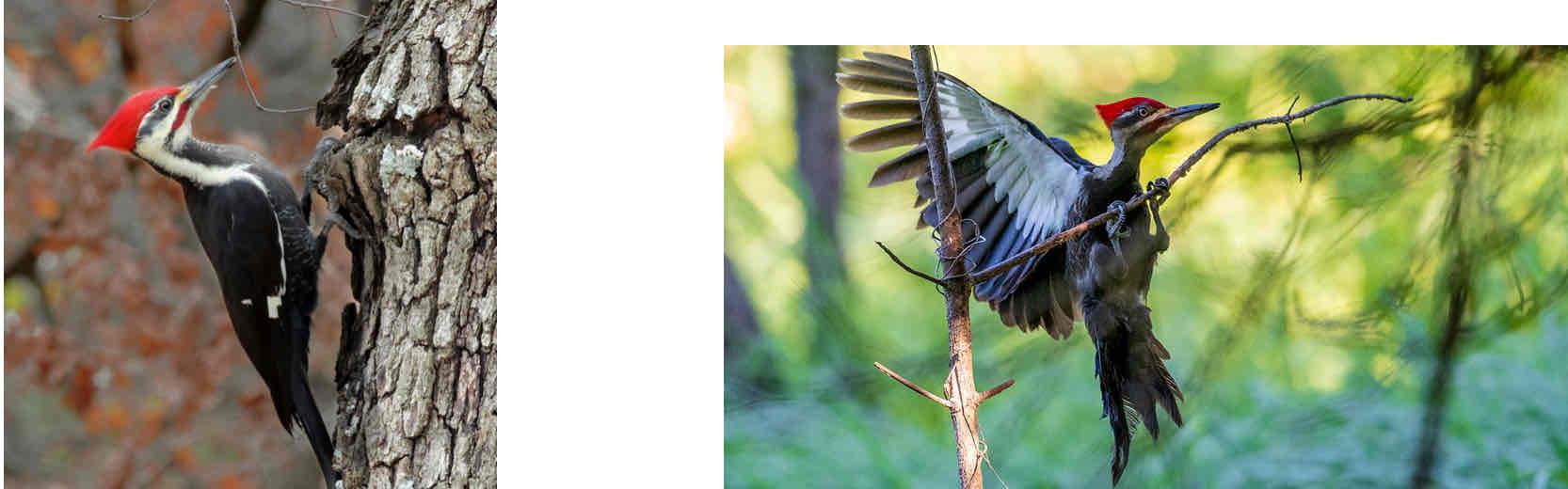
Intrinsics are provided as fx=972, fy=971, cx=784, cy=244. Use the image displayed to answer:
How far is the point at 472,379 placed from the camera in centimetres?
140

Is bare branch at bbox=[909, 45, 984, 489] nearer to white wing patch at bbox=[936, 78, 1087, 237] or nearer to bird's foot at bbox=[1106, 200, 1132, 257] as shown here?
white wing patch at bbox=[936, 78, 1087, 237]

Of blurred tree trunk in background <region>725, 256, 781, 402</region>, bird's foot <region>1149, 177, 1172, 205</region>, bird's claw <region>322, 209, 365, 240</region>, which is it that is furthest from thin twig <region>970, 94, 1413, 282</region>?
bird's claw <region>322, 209, 365, 240</region>

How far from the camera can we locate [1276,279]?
1.40 metres

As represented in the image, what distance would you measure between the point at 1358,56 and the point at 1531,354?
0.50m

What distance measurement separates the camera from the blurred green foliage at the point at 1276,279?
4.56 ft

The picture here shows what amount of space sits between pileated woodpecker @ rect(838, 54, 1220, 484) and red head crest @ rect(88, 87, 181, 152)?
894mm

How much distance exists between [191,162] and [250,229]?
11 centimetres

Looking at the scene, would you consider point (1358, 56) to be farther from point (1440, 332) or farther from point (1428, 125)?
point (1440, 332)

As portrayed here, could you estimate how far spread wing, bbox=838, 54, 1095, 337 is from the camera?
55.2 inches

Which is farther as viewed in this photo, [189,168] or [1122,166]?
[1122,166]

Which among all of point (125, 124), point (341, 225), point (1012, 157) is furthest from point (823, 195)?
point (125, 124)

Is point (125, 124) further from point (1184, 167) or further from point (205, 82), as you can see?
point (1184, 167)

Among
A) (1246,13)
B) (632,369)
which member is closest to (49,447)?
(632,369)

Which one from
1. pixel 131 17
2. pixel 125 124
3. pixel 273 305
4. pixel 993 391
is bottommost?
pixel 993 391
